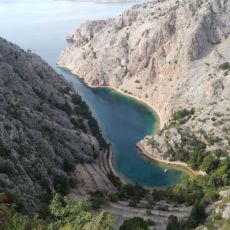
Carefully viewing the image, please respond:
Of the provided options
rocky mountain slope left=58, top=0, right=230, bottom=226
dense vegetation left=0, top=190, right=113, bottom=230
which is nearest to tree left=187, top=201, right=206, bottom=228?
rocky mountain slope left=58, top=0, right=230, bottom=226

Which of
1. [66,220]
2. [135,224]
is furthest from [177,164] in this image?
[66,220]

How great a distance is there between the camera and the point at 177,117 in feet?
330

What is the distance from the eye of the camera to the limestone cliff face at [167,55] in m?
110

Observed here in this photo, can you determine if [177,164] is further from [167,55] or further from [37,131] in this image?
[167,55]

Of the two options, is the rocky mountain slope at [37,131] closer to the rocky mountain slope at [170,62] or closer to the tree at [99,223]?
the rocky mountain slope at [170,62]

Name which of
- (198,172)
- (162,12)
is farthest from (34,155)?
(162,12)

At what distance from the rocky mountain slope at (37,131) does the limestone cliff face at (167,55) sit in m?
25.0

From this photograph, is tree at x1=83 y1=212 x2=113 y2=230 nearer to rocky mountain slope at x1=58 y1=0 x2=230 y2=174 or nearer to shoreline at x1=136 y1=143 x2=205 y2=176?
shoreline at x1=136 y1=143 x2=205 y2=176

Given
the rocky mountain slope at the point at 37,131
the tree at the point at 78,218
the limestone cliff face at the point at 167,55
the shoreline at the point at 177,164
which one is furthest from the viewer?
the limestone cliff face at the point at 167,55

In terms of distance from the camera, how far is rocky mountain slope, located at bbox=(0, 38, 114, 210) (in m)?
55.0

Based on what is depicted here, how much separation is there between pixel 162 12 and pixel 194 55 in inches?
982

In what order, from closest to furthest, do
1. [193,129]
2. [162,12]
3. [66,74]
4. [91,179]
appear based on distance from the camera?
1. [91,179]
2. [193,129]
3. [162,12]
4. [66,74]

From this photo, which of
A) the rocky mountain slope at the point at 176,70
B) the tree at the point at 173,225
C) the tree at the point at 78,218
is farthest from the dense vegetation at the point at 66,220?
the rocky mountain slope at the point at 176,70

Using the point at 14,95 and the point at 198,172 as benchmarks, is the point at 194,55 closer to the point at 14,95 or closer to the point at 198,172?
the point at 198,172
